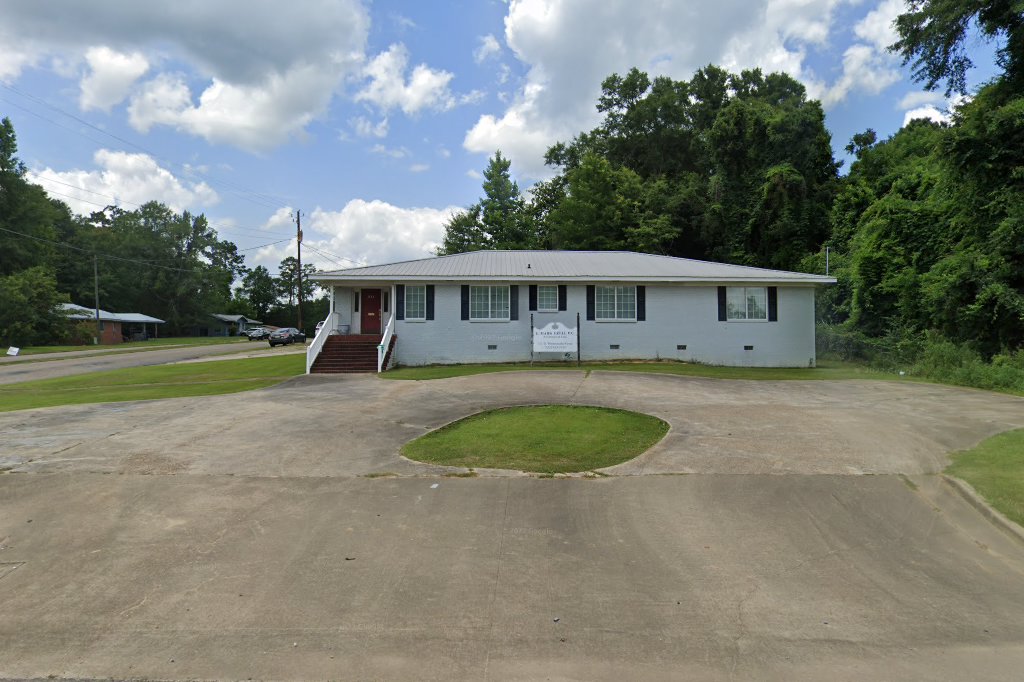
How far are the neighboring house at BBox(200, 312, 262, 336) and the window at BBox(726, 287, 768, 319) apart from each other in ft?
227

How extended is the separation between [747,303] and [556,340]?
7.36 meters

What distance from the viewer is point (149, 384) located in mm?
16156

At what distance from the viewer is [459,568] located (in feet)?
14.4

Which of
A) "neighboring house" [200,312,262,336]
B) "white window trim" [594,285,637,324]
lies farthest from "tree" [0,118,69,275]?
"white window trim" [594,285,637,324]

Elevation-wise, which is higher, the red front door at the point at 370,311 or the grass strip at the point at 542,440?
the red front door at the point at 370,311

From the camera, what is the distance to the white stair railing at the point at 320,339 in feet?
57.8

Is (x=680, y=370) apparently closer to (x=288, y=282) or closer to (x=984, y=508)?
(x=984, y=508)

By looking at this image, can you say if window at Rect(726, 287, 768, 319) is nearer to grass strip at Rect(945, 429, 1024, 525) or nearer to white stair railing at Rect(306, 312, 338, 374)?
grass strip at Rect(945, 429, 1024, 525)

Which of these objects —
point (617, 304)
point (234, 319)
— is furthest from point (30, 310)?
point (617, 304)

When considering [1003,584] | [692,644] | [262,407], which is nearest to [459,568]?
[692,644]

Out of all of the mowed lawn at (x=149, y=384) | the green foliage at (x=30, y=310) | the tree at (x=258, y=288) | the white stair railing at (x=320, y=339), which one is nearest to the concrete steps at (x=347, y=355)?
the white stair railing at (x=320, y=339)

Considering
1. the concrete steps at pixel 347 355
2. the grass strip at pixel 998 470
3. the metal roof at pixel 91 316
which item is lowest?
the grass strip at pixel 998 470

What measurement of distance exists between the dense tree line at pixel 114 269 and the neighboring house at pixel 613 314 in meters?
39.3

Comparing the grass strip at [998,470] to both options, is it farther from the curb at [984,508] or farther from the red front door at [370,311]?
the red front door at [370,311]
